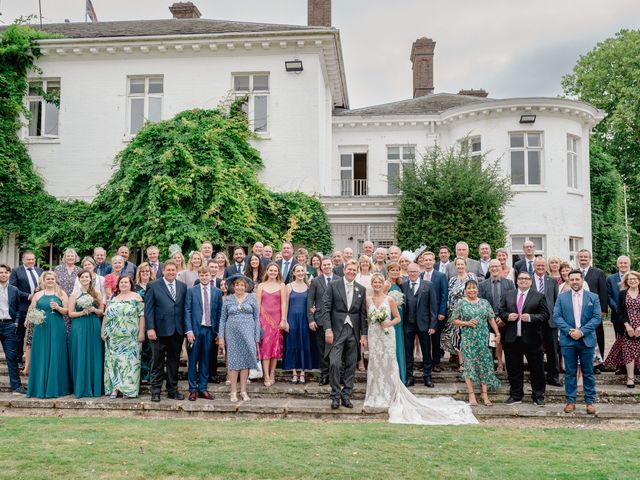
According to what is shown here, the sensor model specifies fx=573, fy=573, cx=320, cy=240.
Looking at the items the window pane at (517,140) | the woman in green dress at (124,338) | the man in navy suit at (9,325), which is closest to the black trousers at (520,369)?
the woman in green dress at (124,338)

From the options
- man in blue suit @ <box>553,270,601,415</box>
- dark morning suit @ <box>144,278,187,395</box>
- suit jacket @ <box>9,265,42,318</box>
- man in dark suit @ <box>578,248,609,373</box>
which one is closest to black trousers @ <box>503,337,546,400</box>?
man in blue suit @ <box>553,270,601,415</box>

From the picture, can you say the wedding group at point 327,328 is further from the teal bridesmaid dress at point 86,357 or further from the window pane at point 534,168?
the window pane at point 534,168

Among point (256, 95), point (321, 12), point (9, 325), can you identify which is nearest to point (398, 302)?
point (9, 325)

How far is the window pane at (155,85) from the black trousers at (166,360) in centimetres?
1123

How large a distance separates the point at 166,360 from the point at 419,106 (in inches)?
689

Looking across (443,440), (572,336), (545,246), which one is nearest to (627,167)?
(545,246)

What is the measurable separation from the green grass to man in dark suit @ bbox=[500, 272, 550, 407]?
1.27 m

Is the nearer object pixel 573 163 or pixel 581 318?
pixel 581 318

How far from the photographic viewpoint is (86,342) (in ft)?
30.2

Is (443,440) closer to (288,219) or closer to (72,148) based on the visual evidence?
(288,219)

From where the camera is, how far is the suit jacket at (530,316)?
859 cm

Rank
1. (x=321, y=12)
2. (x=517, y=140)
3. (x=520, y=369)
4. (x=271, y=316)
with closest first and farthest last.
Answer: (x=520, y=369) < (x=271, y=316) < (x=517, y=140) < (x=321, y=12)

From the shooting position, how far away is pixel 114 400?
885cm

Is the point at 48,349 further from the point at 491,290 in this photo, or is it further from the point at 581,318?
the point at 581,318
